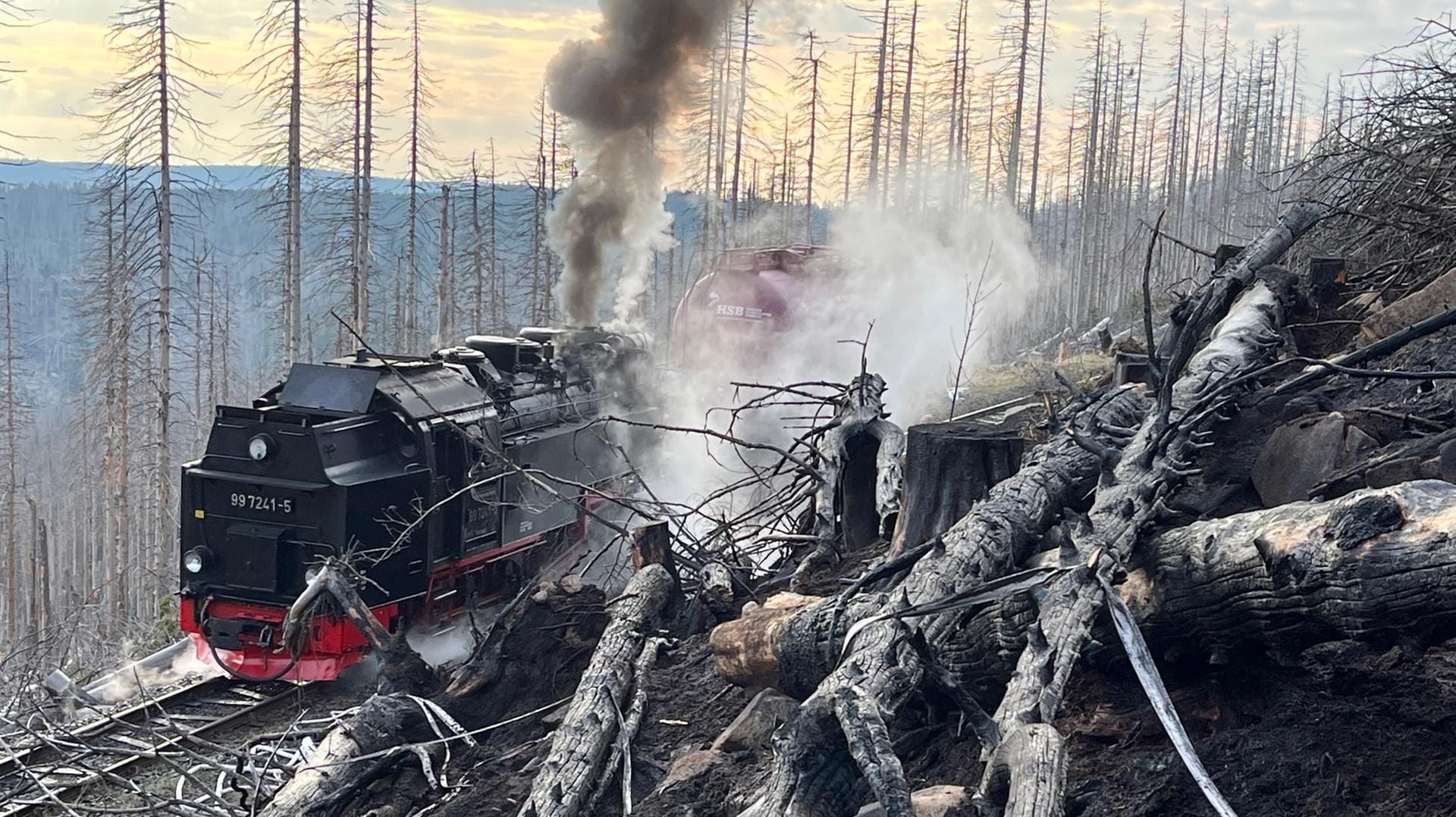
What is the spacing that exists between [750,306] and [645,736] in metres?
10.6

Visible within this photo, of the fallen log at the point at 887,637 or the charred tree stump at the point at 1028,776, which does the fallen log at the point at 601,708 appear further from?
the charred tree stump at the point at 1028,776

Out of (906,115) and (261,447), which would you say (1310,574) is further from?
(906,115)

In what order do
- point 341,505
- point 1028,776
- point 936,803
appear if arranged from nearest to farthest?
point 1028,776
point 936,803
point 341,505

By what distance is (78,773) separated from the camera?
706 cm

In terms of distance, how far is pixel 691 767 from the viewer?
4152 millimetres

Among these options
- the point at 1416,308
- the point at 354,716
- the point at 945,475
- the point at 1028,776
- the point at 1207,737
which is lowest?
the point at 354,716

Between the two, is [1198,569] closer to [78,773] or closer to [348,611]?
[348,611]

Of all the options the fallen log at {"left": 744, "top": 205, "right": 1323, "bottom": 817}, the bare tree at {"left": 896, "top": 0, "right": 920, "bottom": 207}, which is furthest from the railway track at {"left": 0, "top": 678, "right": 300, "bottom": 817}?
the bare tree at {"left": 896, "top": 0, "right": 920, "bottom": 207}

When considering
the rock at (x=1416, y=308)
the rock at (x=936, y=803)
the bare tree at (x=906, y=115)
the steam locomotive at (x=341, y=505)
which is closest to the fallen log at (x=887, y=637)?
the rock at (x=936, y=803)

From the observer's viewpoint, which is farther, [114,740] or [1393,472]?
[114,740]

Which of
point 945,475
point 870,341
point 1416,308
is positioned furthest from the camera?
point 870,341

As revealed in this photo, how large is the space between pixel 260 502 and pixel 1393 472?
7.56m

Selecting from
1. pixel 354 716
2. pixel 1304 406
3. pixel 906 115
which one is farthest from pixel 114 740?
pixel 906 115

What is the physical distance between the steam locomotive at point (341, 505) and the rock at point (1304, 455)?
4.41m
